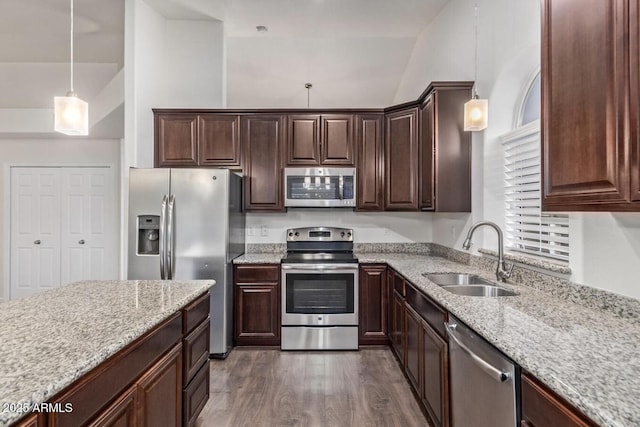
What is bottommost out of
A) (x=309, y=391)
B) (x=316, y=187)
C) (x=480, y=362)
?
(x=309, y=391)

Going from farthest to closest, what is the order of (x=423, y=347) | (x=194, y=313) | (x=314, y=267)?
(x=314, y=267) < (x=423, y=347) < (x=194, y=313)

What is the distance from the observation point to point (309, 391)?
8.53ft

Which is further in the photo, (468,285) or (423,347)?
(468,285)

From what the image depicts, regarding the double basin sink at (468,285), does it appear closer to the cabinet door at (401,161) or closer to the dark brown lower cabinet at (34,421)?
the cabinet door at (401,161)

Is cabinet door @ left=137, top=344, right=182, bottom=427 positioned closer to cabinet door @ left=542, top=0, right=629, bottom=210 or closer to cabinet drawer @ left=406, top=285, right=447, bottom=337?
cabinet drawer @ left=406, top=285, right=447, bottom=337

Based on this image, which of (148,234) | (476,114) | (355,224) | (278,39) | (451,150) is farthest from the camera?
(278,39)

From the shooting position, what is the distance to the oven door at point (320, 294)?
3.36m

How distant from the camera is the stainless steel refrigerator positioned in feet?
10.3

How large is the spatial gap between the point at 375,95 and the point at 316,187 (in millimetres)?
2484

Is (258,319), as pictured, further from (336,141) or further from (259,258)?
(336,141)

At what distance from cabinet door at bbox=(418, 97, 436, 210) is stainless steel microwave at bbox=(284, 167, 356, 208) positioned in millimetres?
748

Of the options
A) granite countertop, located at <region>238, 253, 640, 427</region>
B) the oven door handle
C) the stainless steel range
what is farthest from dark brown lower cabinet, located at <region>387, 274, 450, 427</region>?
the oven door handle

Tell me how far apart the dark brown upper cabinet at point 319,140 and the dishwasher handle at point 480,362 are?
90.5 inches

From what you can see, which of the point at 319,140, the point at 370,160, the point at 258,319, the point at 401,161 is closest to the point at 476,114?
the point at 401,161
